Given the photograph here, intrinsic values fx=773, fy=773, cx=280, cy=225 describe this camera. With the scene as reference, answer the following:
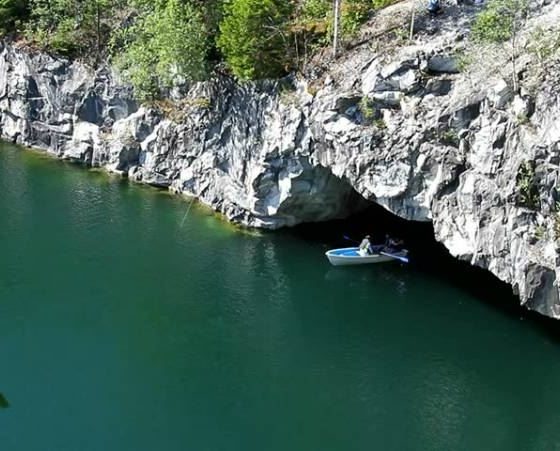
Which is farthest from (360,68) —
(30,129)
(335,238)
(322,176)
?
(30,129)

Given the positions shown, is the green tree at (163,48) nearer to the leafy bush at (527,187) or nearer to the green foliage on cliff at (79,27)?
the green foliage on cliff at (79,27)

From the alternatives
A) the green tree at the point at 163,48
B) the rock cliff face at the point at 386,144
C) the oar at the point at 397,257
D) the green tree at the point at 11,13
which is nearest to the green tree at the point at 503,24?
the rock cliff face at the point at 386,144

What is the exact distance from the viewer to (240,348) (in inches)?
1312

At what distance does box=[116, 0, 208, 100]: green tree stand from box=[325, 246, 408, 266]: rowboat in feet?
47.3

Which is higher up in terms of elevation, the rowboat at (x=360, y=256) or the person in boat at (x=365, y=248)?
the person in boat at (x=365, y=248)

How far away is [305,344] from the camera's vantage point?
34.1m

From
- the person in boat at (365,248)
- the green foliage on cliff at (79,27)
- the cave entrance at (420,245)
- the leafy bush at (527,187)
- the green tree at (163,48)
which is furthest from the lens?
the green foliage on cliff at (79,27)

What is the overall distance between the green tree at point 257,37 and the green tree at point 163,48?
3316mm

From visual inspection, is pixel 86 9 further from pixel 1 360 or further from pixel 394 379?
pixel 394 379

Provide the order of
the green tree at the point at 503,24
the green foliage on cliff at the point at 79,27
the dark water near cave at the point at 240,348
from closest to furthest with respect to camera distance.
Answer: the dark water near cave at the point at 240,348 → the green tree at the point at 503,24 → the green foliage on cliff at the point at 79,27

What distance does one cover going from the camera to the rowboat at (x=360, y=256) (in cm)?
4069

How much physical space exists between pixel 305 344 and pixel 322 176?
1166cm

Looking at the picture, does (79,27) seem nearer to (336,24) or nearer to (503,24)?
(336,24)

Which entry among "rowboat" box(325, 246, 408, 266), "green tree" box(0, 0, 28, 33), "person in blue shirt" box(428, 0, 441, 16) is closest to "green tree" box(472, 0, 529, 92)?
"person in blue shirt" box(428, 0, 441, 16)
